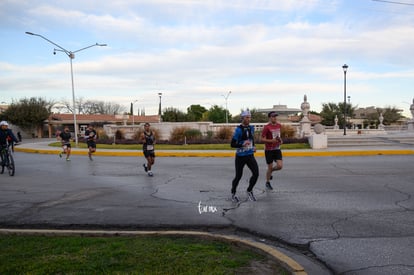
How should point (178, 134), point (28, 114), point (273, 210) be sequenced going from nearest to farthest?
point (273, 210) → point (178, 134) → point (28, 114)

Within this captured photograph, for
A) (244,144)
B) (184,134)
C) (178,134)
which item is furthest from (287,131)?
(244,144)

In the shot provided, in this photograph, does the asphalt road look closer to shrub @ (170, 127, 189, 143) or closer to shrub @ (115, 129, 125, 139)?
shrub @ (170, 127, 189, 143)

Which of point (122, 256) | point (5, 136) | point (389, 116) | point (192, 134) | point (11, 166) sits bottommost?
point (122, 256)

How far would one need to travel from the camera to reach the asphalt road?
443cm

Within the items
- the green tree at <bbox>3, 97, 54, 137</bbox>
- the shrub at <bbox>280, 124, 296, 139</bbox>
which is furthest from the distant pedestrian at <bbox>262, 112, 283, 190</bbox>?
the green tree at <bbox>3, 97, 54, 137</bbox>

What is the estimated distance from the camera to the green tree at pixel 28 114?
6097 cm

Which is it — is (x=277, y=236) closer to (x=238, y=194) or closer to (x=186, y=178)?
(x=238, y=194)

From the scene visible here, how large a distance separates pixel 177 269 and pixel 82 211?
357 cm

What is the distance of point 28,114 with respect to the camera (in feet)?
202

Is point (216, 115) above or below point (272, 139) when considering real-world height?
above

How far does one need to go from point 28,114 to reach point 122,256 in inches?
2569

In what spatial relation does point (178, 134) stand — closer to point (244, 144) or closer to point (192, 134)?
A: point (192, 134)

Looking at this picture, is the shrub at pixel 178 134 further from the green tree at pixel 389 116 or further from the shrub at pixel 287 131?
the green tree at pixel 389 116

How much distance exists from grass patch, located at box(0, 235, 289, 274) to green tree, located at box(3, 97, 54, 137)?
209ft
